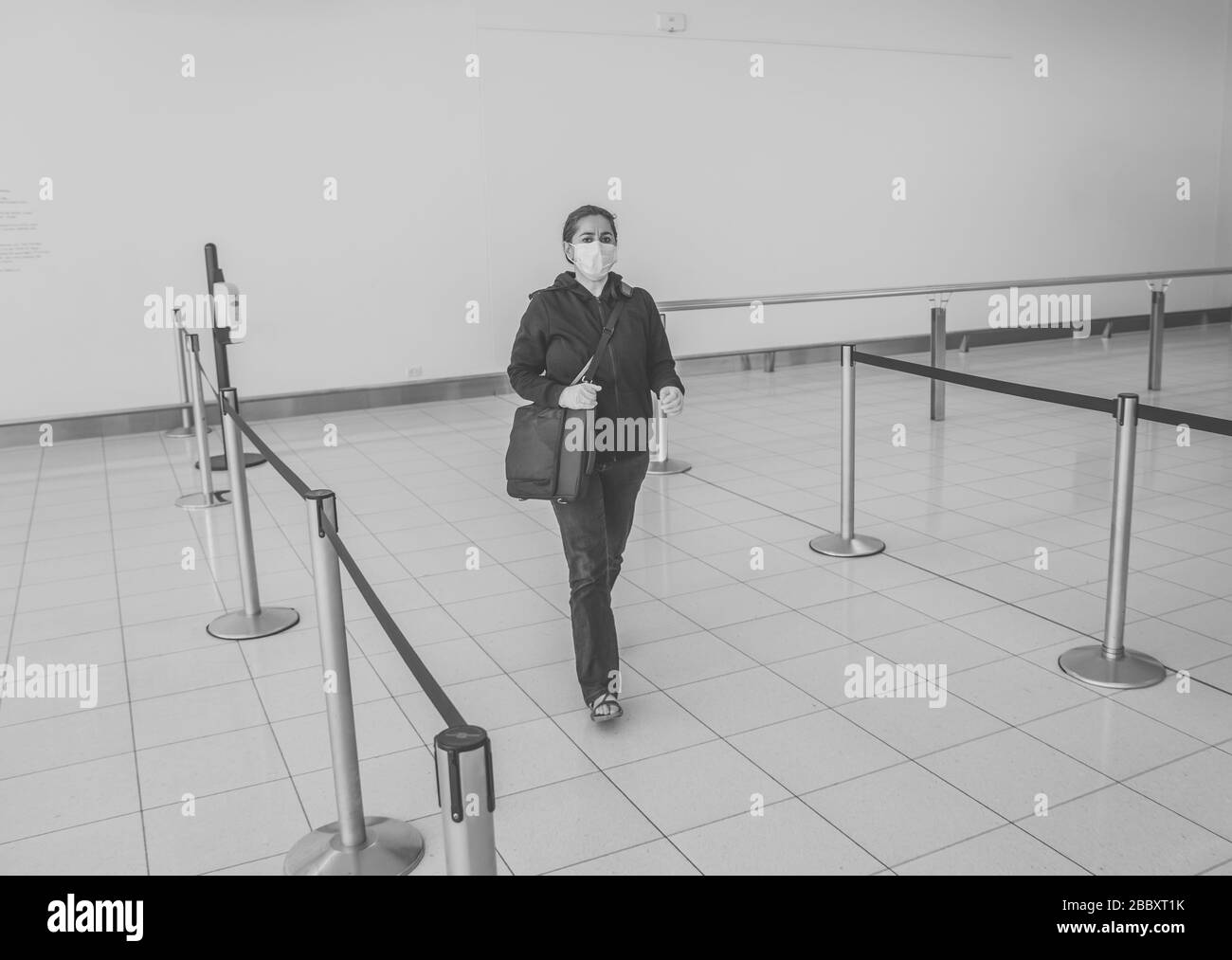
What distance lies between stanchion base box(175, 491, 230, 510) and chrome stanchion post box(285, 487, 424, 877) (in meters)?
3.79

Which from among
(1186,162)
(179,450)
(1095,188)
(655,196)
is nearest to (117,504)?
(179,450)

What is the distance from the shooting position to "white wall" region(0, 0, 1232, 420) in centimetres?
795

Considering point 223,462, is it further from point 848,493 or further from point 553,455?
point 553,455

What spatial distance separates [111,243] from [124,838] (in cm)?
625

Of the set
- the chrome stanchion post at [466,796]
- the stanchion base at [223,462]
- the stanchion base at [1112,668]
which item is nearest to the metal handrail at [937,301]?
the stanchion base at [223,462]

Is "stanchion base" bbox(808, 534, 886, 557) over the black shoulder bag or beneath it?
beneath

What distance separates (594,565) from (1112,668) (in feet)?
5.72

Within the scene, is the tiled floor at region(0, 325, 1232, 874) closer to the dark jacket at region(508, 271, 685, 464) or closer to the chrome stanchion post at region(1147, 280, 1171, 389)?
the dark jacket at region(508, 271, 685, 464)

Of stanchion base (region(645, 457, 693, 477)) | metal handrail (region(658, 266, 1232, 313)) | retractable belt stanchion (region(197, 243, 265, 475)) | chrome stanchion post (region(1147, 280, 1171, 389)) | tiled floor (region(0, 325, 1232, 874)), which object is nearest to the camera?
tiled floor (region(0, 325, 1232, 874))

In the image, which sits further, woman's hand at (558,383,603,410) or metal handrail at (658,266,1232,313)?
metal handrail at (658,266,1232,313)

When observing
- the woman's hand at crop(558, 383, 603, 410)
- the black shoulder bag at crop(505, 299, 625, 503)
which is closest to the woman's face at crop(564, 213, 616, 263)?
the black shoulder bag at crop(505, 299, 625, 503)

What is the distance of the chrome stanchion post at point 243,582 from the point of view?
4016mm

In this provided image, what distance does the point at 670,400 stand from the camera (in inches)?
132
